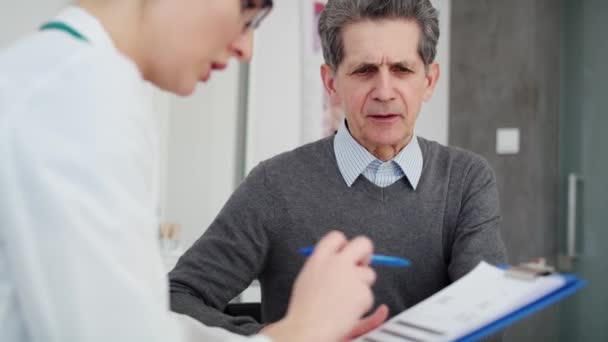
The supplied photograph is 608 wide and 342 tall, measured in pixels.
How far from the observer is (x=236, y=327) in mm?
1123

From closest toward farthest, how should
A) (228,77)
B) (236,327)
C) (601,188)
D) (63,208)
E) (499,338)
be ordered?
(63,208) → (236,327) → (499,338) → (228,77) → (601,188)

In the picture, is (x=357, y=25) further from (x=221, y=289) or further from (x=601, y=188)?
(x=601, y=188)

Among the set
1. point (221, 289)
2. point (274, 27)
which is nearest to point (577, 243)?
point (274, 27)

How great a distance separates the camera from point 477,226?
1392mm

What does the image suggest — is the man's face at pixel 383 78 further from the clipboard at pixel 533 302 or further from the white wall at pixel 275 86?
the white wall at pixel 275 86

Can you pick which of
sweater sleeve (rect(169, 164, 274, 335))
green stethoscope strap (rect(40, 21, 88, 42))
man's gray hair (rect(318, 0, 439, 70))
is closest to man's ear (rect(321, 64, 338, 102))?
man's gray hair (rect(318, 0, 439, 70))

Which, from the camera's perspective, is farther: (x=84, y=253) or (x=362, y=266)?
(x=362, y=266)

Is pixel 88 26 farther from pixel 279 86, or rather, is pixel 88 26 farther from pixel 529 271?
pixel 279 86

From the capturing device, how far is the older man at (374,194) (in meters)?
1.41

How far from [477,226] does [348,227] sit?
29 cm

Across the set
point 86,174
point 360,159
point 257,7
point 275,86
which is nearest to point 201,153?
point 275,86

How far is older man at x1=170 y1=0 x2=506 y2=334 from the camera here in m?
1.41

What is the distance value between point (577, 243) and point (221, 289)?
289cm

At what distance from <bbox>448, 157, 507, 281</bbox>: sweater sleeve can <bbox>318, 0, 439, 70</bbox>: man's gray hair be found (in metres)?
0.30
